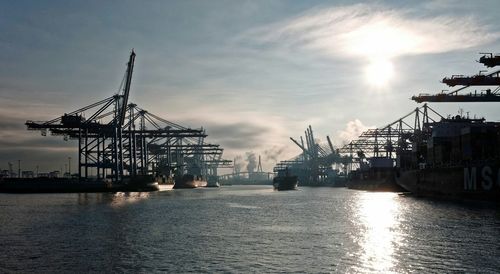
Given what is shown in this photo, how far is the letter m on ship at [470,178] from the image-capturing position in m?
63.3

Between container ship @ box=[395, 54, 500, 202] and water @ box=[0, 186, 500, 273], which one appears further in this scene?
container ship @ box=[395, 54, 500, 202]

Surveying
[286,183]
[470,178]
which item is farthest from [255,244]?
[286,183]

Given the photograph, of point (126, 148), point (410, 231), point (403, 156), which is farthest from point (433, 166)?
point (126, 148)

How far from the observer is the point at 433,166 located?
84312mm

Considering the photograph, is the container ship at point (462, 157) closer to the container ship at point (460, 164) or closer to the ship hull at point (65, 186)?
the container ship at point (460, 164)

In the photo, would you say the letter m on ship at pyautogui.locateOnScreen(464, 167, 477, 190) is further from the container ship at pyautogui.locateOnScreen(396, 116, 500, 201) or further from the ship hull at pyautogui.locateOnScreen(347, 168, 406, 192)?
the ship hull at pyautogui.locateOnScreen(347, 168, 406, 192)

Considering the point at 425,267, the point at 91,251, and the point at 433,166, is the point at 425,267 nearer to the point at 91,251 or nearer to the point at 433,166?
the point at 91,251

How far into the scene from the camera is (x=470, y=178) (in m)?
64.4

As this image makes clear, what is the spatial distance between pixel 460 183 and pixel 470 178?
401 centimetres

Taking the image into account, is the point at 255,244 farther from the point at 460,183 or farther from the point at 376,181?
the point at 376,181

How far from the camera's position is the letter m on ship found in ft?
208

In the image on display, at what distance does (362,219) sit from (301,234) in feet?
47.1

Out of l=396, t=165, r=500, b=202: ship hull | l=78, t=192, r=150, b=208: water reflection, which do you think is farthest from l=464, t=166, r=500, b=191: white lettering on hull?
l=78, t=192, r=150, b=208: water reflection

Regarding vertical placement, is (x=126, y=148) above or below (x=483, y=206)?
above
